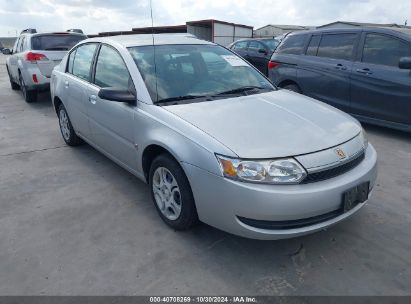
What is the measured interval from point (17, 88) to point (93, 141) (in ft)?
26.8

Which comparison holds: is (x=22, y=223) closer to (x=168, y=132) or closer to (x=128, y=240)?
(x=128, y=240)

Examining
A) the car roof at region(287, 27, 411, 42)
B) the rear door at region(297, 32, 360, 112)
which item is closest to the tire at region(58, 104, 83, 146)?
the rear door at region(297, 32, 360, 112)

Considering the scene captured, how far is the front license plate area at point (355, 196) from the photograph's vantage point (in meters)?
2.45

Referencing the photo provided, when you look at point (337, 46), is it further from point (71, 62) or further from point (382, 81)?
point (71, 62)

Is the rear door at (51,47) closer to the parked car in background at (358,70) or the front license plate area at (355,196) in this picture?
the parked car in background at (358,70)

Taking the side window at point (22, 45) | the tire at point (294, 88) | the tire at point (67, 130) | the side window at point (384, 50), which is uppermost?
the side window at point (22, 45)

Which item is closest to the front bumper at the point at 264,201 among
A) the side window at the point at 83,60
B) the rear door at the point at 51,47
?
the side window at the point at 83,60

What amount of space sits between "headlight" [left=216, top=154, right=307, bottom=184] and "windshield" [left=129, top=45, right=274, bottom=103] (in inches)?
39.5

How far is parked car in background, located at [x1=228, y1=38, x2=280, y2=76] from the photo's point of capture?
1102cm

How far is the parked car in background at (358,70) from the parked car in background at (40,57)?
4.95 metres

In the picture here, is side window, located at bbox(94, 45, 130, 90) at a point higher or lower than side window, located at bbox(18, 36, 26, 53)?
lower

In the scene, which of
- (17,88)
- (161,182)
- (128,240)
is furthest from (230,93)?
(17,88)

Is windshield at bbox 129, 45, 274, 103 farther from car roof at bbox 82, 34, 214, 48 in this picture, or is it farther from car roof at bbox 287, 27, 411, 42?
car roof at bbox 287, 27, 411, 42

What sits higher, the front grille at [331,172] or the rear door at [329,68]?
the rear door at [329,68]
